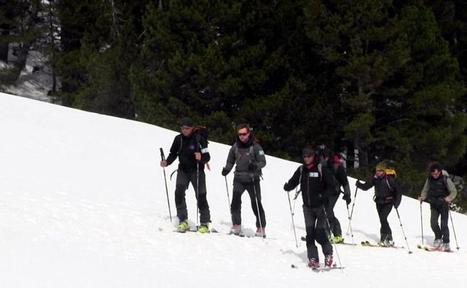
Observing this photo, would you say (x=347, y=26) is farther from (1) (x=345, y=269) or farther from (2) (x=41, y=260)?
(2) (x=41, y=260)

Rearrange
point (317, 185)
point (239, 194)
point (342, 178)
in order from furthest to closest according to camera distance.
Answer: point (342, 178)
point (239, 194)
point (317, 185)

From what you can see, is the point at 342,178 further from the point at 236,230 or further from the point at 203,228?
the point at 203,228

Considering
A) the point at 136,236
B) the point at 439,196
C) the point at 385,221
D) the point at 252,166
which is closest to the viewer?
the point at 136,236

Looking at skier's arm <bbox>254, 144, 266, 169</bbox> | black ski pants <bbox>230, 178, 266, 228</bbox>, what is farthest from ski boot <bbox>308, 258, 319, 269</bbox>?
skier's arm <bbox>254, 144, 266, 169</bbox>

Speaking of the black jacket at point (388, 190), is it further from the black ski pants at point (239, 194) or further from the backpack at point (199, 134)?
the backpack at point (199, 134)

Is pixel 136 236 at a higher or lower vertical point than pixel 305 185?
lower

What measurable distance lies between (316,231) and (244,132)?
2.19 m

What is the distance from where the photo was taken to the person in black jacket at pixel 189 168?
38.7ft

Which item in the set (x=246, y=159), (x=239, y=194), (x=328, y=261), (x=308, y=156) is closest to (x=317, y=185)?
(x=308, y=156)

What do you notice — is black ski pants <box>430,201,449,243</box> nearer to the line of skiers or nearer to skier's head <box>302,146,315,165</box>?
the line of skiers

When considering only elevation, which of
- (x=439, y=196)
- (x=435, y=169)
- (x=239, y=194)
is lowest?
(x=439, y=196)

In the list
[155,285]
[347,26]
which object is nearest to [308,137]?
[347,26]

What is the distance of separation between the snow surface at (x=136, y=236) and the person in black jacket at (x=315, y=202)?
1.07 feet

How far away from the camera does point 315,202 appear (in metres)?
10.6
